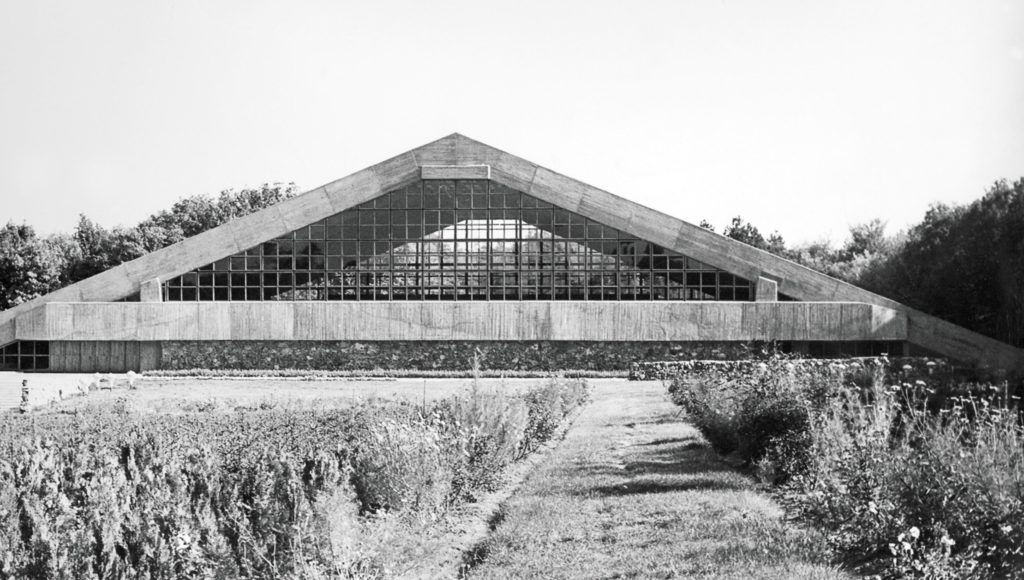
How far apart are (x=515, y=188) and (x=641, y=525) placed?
26943 millimetres

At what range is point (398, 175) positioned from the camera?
35.2 metres

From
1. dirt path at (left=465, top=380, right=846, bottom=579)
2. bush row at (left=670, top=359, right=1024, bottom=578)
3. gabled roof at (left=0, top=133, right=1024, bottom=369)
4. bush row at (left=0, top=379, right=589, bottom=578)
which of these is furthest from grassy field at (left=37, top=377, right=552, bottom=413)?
bush row at (left=0, top=379, right=589, bottom=578)

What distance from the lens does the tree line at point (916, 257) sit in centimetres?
3525

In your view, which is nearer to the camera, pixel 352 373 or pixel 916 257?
pixel 352 373

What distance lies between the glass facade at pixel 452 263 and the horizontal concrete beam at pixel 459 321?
0.99 meters

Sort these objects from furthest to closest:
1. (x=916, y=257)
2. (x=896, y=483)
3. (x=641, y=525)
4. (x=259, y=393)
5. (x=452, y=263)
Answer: (x=916, y=257) < (x=452, y=263) < (x=259, y=393) < (x=641, y=525) < (x=896, y=483)

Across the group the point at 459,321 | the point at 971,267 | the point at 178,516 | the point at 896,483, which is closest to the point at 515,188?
the point at 459,321

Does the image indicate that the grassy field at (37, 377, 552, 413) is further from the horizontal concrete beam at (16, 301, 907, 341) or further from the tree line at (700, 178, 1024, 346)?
the tree line at (700, 178, 1024, 346)

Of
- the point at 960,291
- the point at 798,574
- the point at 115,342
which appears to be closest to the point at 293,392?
the point at 115,342

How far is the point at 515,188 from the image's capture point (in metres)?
35.4

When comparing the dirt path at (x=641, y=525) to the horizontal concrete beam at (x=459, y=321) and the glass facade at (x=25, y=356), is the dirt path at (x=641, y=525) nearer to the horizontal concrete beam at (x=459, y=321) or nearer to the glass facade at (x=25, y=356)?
the horizontal concrete beam at (x=459, y=321)

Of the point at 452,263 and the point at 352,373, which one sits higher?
the point at 452,263

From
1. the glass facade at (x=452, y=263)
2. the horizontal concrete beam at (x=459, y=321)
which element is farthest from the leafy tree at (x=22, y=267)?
the glass facade at (x=452, y=263)

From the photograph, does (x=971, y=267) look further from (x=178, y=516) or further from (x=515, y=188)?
(x=178, y=516)
